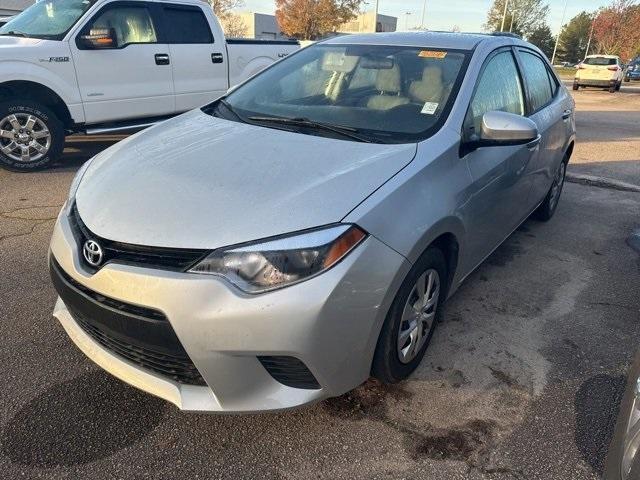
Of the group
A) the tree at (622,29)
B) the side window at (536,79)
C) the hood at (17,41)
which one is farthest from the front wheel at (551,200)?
the tree at (622,29)

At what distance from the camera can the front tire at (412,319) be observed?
226 cm

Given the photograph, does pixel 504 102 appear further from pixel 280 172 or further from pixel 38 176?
pixel 38 176

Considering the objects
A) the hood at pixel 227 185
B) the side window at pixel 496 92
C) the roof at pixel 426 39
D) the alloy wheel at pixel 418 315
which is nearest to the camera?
the hood at pixel 227 185

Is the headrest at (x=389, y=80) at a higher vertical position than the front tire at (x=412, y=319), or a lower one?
higher

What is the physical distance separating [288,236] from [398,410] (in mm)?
1093

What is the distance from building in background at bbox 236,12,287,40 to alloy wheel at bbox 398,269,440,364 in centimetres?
5354

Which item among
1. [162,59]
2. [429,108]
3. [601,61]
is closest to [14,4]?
[162,59]

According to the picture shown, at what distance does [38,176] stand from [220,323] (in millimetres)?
5041

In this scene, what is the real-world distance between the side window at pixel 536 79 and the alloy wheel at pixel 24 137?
5182 millimetres

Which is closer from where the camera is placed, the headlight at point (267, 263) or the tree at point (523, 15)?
the headlight at point (267, 263)

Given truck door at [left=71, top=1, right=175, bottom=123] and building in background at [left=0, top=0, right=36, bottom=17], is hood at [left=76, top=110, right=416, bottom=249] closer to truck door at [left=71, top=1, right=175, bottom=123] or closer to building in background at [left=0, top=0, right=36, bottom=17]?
truck door at [left=71, top=1, right=175, bottom=123]

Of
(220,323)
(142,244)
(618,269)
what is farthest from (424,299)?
(618,269)

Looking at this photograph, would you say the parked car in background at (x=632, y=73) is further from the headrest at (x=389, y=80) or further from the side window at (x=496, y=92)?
the headrest at (x=389, y=80)

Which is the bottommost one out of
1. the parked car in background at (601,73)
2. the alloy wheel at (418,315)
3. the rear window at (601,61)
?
the parked car in background at (601,73)
